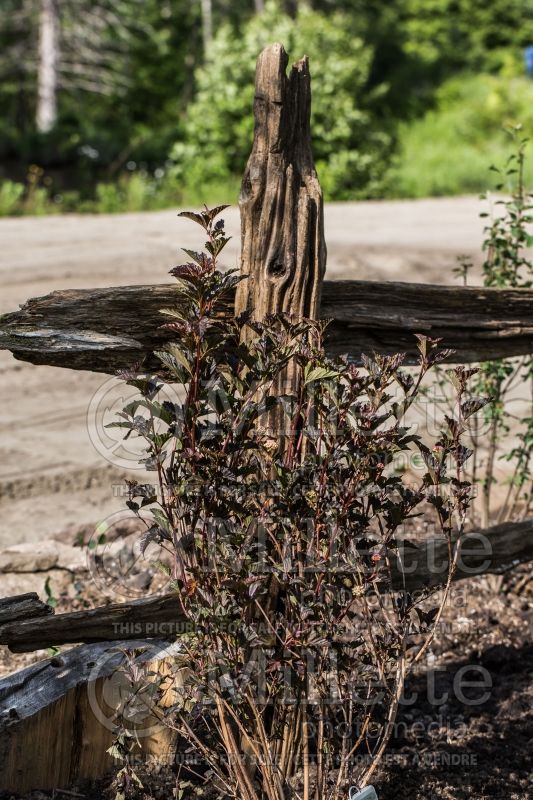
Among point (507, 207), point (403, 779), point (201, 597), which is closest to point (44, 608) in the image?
point (201, 597)

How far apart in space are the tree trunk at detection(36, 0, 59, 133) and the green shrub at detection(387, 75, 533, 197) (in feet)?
20.9

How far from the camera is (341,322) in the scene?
105 inches

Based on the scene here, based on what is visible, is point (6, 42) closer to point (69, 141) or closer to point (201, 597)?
point (69, 141)

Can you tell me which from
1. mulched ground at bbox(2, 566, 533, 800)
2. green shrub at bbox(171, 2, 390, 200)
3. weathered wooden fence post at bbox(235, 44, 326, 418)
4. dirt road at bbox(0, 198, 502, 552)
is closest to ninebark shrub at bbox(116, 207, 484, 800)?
weathered wooden fence post at bbox(235, 44, 326, 418)

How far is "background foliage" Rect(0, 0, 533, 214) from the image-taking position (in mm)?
14711

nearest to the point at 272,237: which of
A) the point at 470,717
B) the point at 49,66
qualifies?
the point at 470,717

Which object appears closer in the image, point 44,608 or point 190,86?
point 44,608

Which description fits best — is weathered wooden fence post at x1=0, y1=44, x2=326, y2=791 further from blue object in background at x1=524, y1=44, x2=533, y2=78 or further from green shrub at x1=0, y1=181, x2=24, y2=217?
blue object in background at x1=524, y1=44, x2=533, y2=78

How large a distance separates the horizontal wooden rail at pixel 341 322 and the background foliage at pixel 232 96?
34.8 feet

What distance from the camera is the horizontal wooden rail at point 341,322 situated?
7.63ft

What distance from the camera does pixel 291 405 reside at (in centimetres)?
226

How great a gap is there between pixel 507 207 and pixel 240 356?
6.14ft
